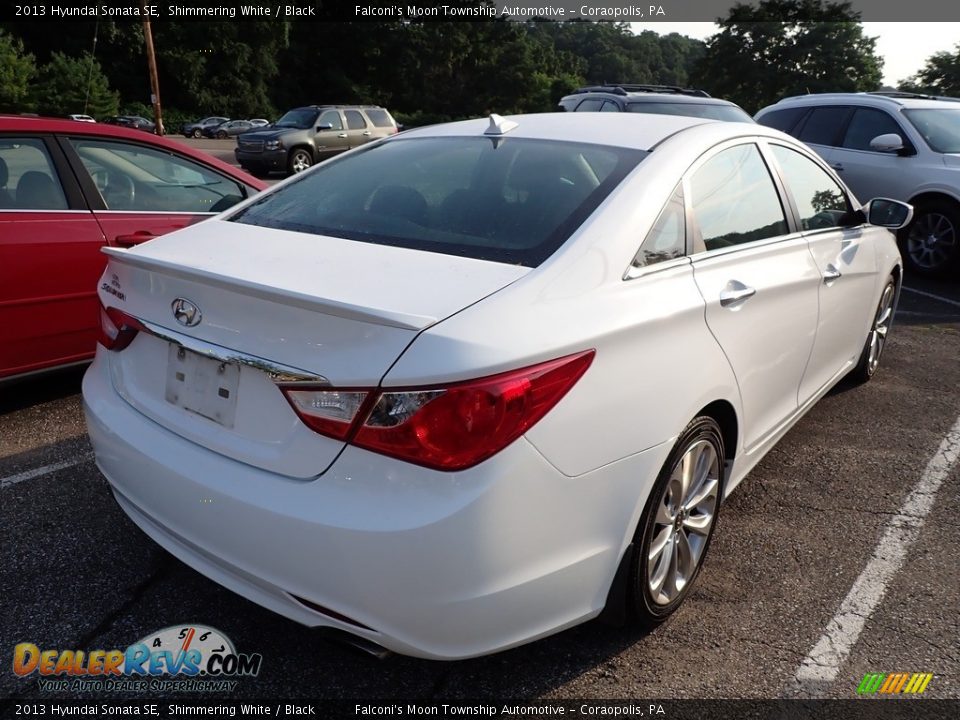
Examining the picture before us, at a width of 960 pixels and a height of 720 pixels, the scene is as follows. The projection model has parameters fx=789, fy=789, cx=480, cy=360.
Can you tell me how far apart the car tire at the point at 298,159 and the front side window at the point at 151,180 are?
1549 cm

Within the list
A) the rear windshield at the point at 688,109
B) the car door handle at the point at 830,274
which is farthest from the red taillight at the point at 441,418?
the rear windshield at the point at 688,109

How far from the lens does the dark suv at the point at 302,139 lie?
19344mm

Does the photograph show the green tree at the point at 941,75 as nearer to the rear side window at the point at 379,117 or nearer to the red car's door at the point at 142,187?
the rear side window at the point at 379,117

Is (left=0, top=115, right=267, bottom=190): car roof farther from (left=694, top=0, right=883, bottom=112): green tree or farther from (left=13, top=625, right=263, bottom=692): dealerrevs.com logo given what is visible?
(left=694, top=0, right=883, bottom=112): green tree

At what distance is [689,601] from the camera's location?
8.79 feet

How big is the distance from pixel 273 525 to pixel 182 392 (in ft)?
1.74

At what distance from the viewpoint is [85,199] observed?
164 inches

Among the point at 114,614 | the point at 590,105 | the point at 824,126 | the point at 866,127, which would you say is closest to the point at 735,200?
the point at 114,614

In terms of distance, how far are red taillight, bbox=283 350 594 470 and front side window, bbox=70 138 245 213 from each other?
124 inches

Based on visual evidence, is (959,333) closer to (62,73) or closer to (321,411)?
(321,411)

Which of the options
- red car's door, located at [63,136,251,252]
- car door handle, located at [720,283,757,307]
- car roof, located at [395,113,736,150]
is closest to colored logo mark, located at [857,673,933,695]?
car door handle, located at [720,283,757,307]

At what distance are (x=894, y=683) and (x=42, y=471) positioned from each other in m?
3.36

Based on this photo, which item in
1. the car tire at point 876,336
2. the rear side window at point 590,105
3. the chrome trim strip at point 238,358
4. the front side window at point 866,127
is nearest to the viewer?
the chrome trim strip at point 238,358

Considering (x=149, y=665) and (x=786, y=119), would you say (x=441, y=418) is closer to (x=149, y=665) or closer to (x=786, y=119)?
(x=149, y=665)
